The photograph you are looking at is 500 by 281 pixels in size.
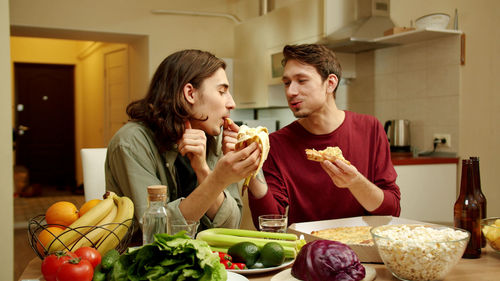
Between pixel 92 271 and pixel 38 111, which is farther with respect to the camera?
pixel 38 111

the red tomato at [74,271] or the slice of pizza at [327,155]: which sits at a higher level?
the slice of pizza at [327,155]

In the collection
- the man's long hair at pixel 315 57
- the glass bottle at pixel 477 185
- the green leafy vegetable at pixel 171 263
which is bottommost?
the green leafy vegetable at pixel 171 263

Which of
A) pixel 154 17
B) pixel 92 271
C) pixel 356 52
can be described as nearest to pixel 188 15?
pixel 154 17

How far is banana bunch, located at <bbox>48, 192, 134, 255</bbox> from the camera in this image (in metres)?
1.16

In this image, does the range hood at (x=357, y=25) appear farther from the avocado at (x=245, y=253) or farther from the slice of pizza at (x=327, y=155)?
the avocado at (x=245, y=253)

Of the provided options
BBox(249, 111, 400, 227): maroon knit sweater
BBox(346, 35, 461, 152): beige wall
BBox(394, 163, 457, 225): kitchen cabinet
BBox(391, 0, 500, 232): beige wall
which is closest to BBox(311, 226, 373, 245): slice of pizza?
BBox(249, 111, 400, 227): maroon knit sweater

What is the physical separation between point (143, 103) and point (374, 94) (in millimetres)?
2915

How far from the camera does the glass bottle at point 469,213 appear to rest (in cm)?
129

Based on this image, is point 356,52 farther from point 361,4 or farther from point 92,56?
point 92,56

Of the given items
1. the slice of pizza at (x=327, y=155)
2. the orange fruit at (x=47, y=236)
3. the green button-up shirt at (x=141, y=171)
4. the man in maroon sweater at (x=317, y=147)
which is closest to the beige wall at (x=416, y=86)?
the man in maroon sweater at (x=317, y=147)

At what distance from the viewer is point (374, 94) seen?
14.2 feet

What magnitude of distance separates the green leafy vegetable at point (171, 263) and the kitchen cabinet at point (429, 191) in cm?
269

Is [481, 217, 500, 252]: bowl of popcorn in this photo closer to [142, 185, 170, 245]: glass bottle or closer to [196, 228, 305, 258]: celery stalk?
[196, 228, 305, 258]: celery stalk

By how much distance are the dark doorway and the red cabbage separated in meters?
8.79
